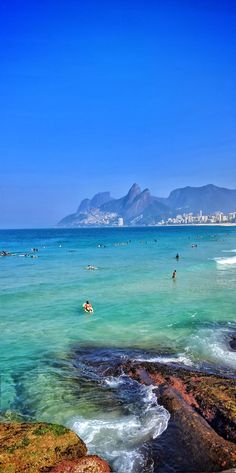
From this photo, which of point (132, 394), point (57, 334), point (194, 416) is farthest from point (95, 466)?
point (57, 334)

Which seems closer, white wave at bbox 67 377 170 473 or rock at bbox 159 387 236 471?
rock at bbox 159 387 236 471

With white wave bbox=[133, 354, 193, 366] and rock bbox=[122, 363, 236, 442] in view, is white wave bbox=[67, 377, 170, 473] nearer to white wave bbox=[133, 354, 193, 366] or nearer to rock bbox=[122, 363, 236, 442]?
rock bbox=[122, 363, 236, 442]

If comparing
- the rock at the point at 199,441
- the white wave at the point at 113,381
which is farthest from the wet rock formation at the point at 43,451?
the white wave at the point at 113,381

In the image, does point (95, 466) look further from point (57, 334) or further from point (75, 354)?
point (57, 334)

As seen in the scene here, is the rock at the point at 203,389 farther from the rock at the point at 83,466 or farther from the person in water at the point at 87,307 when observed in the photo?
the person in water at the point at 87,307

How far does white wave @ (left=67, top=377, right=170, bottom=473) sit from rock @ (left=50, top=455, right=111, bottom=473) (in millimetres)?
1105

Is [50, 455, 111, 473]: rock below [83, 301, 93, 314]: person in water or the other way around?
the other way around

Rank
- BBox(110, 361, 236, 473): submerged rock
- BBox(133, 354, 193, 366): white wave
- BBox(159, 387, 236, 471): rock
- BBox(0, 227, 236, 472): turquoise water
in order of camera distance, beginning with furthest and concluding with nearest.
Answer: BBox(133, 354, 193, 366): white wave
BBox(0, 227, 236, 472): turquoise water
BBox(110, 361, 236, 473): submerged rock
BBox(159, 387, 236, 471): rock

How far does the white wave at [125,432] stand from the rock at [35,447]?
4.49 feet

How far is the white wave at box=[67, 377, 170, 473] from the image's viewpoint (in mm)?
10266

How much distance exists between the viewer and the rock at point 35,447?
8906 mm

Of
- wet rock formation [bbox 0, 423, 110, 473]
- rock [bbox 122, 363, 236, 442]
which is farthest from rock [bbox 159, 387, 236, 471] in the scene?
wet rock formation [bbox 0, 423, 110, 473]

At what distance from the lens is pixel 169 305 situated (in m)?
29.8

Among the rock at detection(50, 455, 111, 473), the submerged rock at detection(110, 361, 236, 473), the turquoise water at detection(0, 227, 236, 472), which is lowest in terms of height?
the turquoise water at detection(0, 227, 236, 472)
